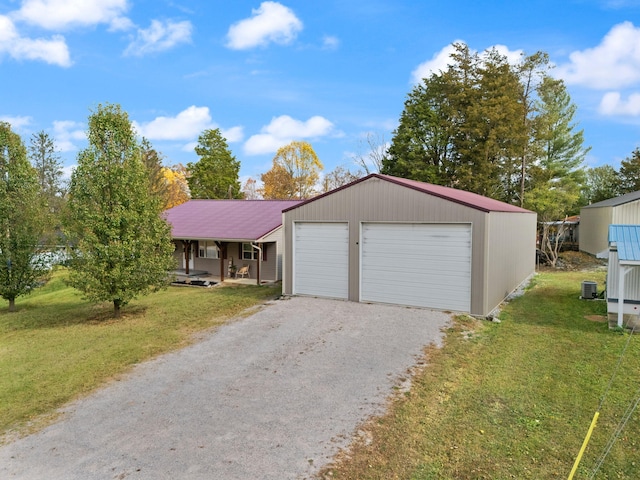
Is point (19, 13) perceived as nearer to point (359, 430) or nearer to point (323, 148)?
point (359, 430)

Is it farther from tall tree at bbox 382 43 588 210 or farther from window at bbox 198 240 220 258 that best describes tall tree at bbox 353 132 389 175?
window at bbox 198 240 220 258

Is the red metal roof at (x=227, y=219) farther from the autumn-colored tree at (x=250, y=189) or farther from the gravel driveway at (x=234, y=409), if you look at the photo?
the autumn-colored tree at (x=250, y=189)

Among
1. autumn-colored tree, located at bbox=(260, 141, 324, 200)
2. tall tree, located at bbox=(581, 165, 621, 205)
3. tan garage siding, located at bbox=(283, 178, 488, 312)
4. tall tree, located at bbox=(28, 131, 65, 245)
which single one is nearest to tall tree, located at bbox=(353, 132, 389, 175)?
autumn-colored tree, located at bbox=(260, 141, 324, 200)

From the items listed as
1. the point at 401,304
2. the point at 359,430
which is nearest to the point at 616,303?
the point at 401,304

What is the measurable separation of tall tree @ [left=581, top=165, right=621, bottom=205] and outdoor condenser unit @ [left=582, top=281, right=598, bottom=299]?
25566 millimetres

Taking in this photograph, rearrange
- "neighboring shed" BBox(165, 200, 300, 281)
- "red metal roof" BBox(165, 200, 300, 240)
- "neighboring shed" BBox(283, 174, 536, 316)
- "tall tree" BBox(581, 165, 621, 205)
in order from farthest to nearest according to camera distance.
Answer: "tall tree" BBox(581, 165, 621, 205) → "red metal roof" BBox(165, 200, 300, 240) → "neighboring shed" BBox(165, 200, 300, 281) → "neighboring shed" BBox(283, 174, 536, 316)

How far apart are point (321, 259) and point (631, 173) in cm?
3702

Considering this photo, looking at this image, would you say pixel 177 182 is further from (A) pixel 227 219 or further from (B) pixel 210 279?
(B) pixel 210 279

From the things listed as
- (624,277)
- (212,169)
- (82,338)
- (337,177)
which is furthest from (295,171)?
(624,277)

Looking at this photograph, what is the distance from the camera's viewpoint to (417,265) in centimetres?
1181

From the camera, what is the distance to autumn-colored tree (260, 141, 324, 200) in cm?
4206

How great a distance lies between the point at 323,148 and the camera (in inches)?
1676

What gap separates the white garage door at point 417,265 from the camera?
36.6 ft

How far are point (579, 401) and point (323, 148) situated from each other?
38.6 meters
